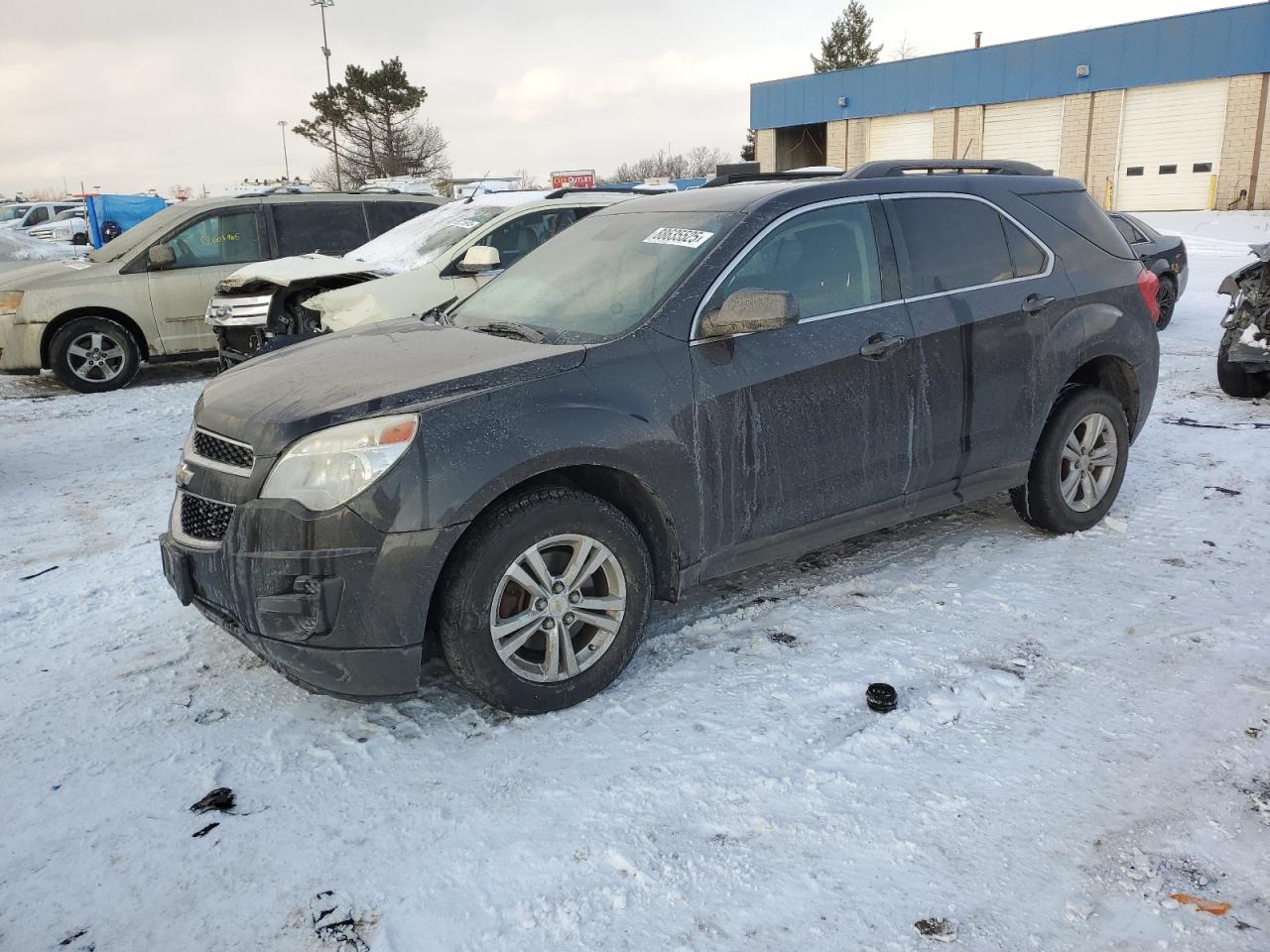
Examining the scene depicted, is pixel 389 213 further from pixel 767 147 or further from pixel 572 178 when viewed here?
pixel 767 147

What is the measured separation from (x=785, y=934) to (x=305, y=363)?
2.66 meters

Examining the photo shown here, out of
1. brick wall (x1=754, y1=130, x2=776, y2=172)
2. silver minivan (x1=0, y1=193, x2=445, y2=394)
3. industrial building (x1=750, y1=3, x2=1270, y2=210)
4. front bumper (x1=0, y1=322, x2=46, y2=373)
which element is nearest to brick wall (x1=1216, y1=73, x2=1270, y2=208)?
industrial building (x1=750, y1=3, x2=1270, y2=210)

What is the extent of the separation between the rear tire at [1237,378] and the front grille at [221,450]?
7.84m

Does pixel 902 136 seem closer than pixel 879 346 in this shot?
No

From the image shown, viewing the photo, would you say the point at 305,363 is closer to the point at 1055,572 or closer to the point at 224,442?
the point at 224,442

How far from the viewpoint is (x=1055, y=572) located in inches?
180

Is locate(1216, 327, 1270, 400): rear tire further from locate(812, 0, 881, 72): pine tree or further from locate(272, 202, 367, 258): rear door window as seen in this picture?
locate(812, 0, 881, 72): pine tree

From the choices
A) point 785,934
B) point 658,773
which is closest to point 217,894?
point 658,773

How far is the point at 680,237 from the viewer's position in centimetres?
396

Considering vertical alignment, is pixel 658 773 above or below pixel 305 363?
below

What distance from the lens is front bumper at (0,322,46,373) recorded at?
9617 millimetres

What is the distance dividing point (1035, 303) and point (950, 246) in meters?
0.56

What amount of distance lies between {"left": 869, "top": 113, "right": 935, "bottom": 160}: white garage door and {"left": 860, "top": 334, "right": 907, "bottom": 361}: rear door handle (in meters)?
37.5

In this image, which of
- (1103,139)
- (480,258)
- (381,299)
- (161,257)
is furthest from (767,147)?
(480,258)
